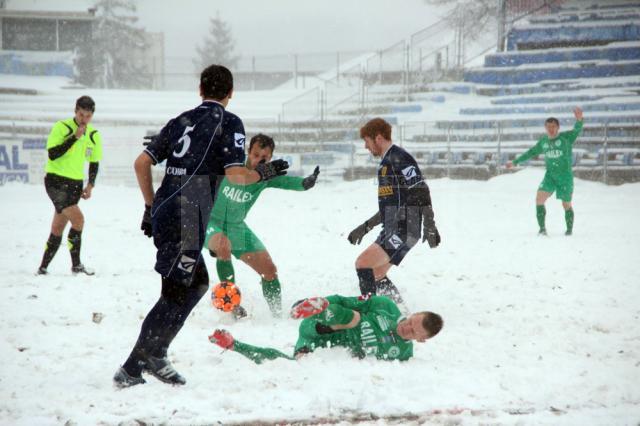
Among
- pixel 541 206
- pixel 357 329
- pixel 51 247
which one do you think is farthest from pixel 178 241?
pixel 541 206

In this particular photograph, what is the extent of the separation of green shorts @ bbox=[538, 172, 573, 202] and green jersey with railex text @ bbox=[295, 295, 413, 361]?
700cm

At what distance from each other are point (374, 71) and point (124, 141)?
38.5ft

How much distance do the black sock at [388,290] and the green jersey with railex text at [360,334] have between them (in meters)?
1.57

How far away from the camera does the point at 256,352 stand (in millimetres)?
4508

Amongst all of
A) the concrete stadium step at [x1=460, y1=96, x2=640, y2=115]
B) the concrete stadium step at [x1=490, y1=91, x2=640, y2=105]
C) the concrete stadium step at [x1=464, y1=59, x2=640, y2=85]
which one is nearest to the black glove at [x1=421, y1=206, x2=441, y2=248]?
the concrete stadium step at [x1=460, y1=96, x2=640, y2=115]

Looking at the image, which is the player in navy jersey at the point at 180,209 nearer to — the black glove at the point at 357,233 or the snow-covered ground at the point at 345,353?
the snow-covered ground at the point at 345,353

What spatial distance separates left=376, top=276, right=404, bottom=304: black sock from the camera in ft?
21.4

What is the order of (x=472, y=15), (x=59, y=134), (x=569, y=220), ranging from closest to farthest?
(x=59, y=134)
(x=569, y=220)
(x=472, y=15)

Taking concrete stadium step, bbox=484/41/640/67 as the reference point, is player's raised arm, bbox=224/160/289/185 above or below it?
below

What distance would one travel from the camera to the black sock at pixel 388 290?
6.52 m

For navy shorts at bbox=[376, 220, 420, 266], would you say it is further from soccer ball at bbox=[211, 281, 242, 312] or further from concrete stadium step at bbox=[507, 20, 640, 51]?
concrete stadium step at bbox=[507, 20, 640, 51]

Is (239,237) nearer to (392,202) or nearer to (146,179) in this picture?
(392,202)

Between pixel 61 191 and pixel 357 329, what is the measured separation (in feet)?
14.5

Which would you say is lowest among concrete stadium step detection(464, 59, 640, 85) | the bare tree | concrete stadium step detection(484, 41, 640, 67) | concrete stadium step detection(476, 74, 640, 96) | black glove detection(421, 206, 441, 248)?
black glove detection(421, 206, 441, 248)
